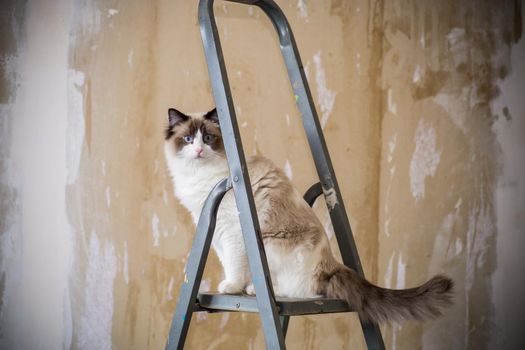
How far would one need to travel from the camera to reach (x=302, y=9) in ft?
8.59

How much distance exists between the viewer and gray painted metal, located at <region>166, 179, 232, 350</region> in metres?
1.43

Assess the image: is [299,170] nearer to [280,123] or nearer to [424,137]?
[280,123]

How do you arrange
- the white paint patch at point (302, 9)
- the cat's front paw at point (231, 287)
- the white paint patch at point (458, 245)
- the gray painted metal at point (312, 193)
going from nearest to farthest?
1. the cat's front paw at point (231, 287)
2. the gray painted metal at point (312, 193)
3. the white paint patch at point (302, 9)
4. the white paint patch at point (458, 245)

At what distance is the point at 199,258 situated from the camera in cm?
144

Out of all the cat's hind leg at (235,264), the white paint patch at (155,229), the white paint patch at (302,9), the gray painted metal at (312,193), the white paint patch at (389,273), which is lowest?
the white paint patch at (389,273)

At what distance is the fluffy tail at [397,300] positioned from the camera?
144 centimetres

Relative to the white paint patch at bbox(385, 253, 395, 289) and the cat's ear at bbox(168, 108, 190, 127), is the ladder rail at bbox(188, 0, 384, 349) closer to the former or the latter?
the cat's ear at bbox(168, 108, 190, 127)

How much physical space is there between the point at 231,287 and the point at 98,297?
103cm

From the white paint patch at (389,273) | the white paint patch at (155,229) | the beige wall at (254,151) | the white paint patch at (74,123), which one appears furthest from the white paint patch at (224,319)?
the white paint patch at (74,123)

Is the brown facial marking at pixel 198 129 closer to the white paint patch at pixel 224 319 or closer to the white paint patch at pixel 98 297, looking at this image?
the white paint patch at pixel 98 297

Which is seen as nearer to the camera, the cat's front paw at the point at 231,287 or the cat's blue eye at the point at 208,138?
the cat's front paw at the point at 231,287

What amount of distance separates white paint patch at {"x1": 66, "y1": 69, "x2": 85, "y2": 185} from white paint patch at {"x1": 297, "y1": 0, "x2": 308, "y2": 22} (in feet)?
3.10

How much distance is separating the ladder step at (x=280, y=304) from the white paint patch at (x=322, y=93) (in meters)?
1.31

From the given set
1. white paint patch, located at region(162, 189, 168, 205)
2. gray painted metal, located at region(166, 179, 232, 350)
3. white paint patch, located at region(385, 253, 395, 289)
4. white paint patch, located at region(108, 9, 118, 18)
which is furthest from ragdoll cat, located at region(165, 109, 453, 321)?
white paint patch, located at region(385, 253, 395, 289)
